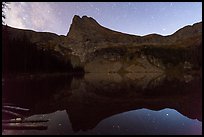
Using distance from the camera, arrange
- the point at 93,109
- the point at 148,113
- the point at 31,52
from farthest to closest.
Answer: the point at 31,52 → the point at 93,109 → the point at 148,113

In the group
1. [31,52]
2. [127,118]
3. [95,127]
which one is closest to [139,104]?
[127,118]

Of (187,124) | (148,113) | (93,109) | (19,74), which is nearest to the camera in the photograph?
(187,124)

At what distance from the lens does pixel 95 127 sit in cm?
2284

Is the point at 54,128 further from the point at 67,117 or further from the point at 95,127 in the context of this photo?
the point at 67,117

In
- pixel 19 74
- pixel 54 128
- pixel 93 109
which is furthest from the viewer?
pixel 19 74

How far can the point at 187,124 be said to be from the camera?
24.2 m

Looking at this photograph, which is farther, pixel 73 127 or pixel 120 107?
pixel 120 107

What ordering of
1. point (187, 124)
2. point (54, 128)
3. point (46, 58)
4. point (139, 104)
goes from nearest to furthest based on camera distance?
point (54, 128), point (187, 124), point (139, 104), point (46, 58)

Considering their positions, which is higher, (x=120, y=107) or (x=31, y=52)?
(x=31, y=52)

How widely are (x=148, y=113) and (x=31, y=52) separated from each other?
90324 mm

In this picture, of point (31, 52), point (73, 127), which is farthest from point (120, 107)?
point (31, 52)

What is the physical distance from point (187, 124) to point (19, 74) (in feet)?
248

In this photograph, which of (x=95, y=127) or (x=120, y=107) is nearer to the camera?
(x=95, y=127)

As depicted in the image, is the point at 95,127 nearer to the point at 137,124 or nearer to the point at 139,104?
the point at 137,124
